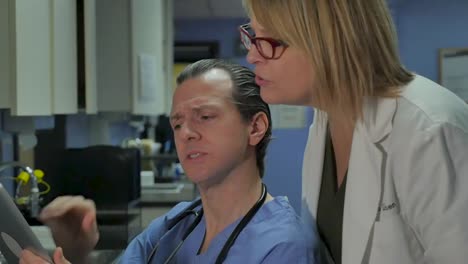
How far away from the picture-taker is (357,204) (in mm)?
1185

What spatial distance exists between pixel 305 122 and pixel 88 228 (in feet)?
15.8

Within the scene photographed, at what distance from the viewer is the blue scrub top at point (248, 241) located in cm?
126

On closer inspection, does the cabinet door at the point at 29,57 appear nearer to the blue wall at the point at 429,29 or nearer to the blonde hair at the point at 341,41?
the blonde hair at the point at 341,41

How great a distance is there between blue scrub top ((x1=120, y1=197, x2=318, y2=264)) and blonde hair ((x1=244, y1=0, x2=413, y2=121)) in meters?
0.29

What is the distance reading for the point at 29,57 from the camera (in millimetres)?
1906

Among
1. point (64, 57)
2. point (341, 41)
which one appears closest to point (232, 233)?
point (341, 41)

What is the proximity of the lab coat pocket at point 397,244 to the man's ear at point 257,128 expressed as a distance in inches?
14.0

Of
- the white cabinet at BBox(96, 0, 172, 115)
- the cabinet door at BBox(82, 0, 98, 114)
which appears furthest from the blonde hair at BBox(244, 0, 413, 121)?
the white cabinet at BBox(96, 0, 172, 115)

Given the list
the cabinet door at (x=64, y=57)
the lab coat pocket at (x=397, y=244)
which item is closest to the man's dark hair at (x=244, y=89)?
the lab coat pocket at (x=397, y=244)

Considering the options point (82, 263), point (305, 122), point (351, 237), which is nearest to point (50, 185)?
point (82, 263)

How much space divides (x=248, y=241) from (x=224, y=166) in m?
0.17

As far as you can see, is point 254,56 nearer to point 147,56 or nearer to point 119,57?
point 119,57

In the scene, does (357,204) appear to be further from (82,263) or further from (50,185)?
(50,185)

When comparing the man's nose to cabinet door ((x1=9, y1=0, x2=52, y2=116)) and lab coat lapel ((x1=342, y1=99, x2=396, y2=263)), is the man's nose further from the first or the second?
cabinet door ((x1=9, y1=0, x2=52, y2=116))
